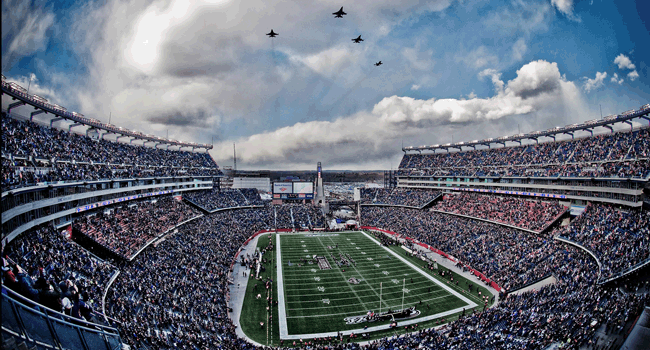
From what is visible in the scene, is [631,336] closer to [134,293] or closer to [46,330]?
[46,330]

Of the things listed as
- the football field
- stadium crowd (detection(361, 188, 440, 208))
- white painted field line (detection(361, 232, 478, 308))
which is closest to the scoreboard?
stadium crowd (detection(361, 188, 440, 208))

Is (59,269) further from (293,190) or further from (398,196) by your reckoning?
(398,196)

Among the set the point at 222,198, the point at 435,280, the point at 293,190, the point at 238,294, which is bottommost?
the point at 435,280

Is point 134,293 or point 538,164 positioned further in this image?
point 538,164

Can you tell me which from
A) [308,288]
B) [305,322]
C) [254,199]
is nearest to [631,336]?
[305,322]

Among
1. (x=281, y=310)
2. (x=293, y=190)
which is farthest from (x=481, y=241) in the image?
(x=293, y=190)

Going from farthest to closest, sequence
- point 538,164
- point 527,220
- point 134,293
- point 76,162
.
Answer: point 538,164 → point 527,220 → point 76,162 → point 134,293

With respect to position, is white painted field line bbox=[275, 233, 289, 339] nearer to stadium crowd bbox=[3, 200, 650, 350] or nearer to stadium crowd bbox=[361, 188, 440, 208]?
stadium crowd bbox=[3, 200, 650, 350]
